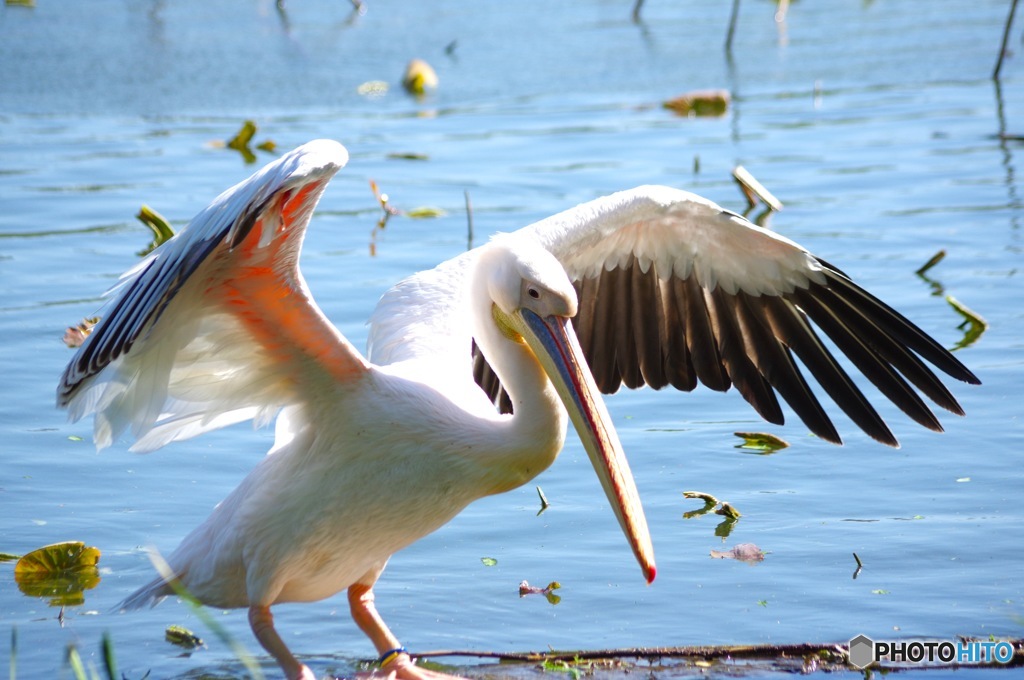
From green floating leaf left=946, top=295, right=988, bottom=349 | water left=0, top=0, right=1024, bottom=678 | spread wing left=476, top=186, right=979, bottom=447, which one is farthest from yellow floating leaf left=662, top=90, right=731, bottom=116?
spread wing left=476, top=186, right=979, bottom=447

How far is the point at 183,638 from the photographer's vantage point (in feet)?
15.1

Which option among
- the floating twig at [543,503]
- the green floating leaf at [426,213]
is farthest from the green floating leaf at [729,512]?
the green floating leaf at [426,213]

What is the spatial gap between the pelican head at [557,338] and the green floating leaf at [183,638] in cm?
140

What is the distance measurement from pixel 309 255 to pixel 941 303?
12.6ft

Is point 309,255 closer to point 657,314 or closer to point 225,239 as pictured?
point 657,314

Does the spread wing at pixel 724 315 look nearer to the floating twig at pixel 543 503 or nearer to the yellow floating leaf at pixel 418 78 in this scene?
the floating twig at pixel 543 503

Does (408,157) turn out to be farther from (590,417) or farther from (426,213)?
(590,417)

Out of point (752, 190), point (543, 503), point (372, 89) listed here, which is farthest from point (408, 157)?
point (543, 503)

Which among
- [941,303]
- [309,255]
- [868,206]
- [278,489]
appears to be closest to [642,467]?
[278,489]

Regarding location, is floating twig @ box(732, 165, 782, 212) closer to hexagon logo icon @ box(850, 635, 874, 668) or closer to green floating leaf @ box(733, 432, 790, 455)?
green floating leaf @ box(733, 432, 790, 455)

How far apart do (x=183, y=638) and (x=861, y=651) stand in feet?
7.43

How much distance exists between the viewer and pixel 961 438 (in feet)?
19.8

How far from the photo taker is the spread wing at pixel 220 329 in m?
3.78

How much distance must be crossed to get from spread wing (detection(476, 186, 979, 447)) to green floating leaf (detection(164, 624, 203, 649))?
1.75 m
